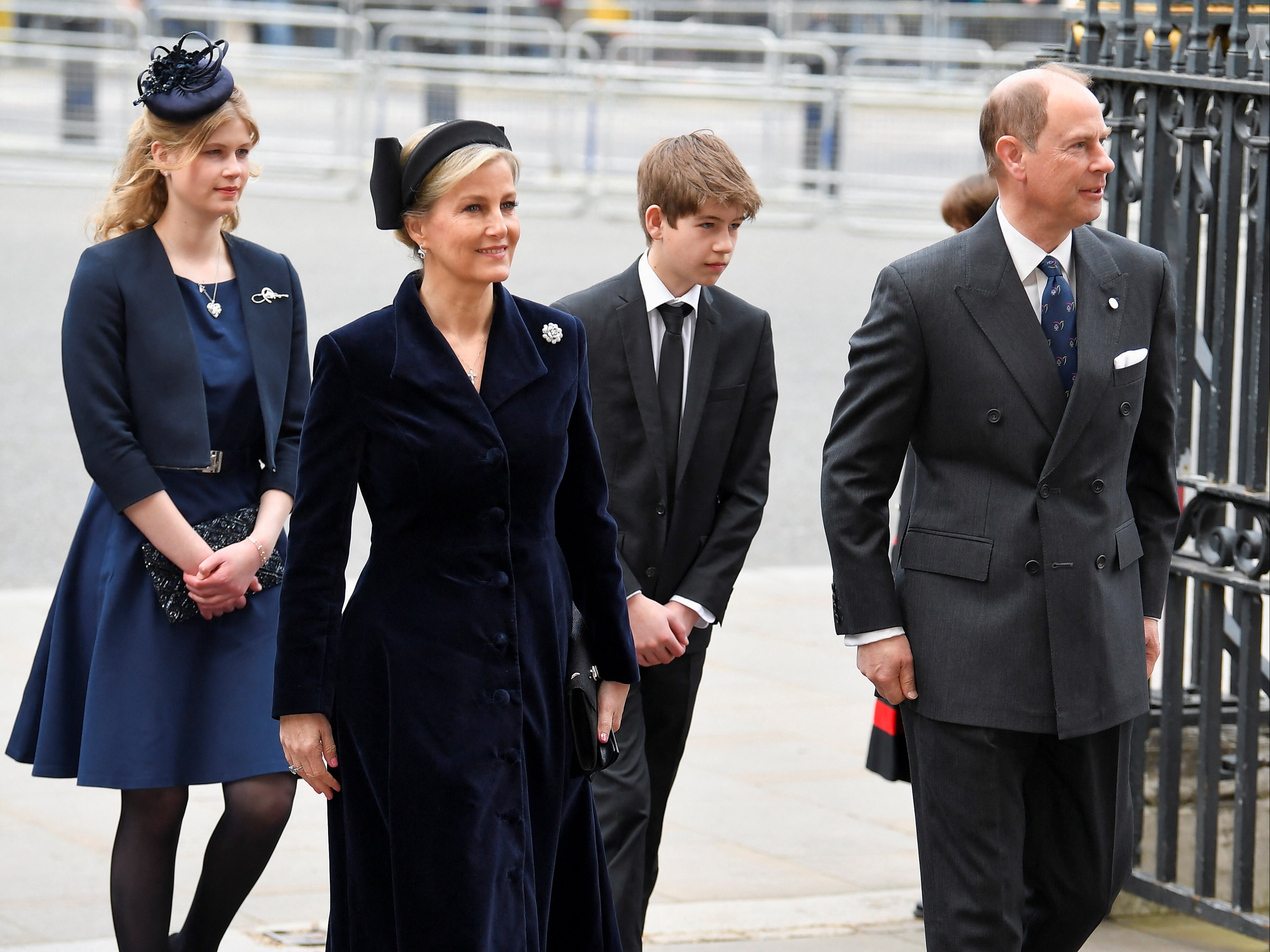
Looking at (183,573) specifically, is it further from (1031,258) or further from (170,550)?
(1031,258)

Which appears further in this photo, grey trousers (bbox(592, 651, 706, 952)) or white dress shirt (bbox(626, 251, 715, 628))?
white dress shirt (bbox(626, 251, 715, 628))

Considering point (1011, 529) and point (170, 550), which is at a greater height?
point (1011, 529)

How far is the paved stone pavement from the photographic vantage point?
5000mm

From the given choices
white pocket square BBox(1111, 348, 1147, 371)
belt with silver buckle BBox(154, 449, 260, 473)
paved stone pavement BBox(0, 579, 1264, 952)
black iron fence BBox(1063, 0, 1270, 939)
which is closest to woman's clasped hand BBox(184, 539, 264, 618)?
belt with silver buckle BBox(154, 449, 260, 473)

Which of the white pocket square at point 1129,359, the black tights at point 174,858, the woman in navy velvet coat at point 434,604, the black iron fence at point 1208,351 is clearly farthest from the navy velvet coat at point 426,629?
the black iron fence at point 1208,351

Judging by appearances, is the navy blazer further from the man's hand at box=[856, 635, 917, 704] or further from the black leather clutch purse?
the man's hand at box=[856, 635, 917, 704]

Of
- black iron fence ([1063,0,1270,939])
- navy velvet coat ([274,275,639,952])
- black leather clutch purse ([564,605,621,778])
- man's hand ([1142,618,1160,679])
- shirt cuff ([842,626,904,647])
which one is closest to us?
navy velvet coat ([274,275,639,952])

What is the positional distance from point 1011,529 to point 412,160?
1.35 metres

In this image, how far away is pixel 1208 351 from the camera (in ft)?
16.4

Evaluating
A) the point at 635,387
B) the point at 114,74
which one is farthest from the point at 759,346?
the point at 114,74

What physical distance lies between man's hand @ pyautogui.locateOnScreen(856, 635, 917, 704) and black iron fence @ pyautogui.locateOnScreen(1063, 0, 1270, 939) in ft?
4.19

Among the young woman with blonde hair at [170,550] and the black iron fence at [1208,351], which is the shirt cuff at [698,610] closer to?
the young woman with blonde hair at [170,550]

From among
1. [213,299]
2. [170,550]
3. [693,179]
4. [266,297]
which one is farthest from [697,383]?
[170,550]

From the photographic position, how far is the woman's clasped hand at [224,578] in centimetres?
408
